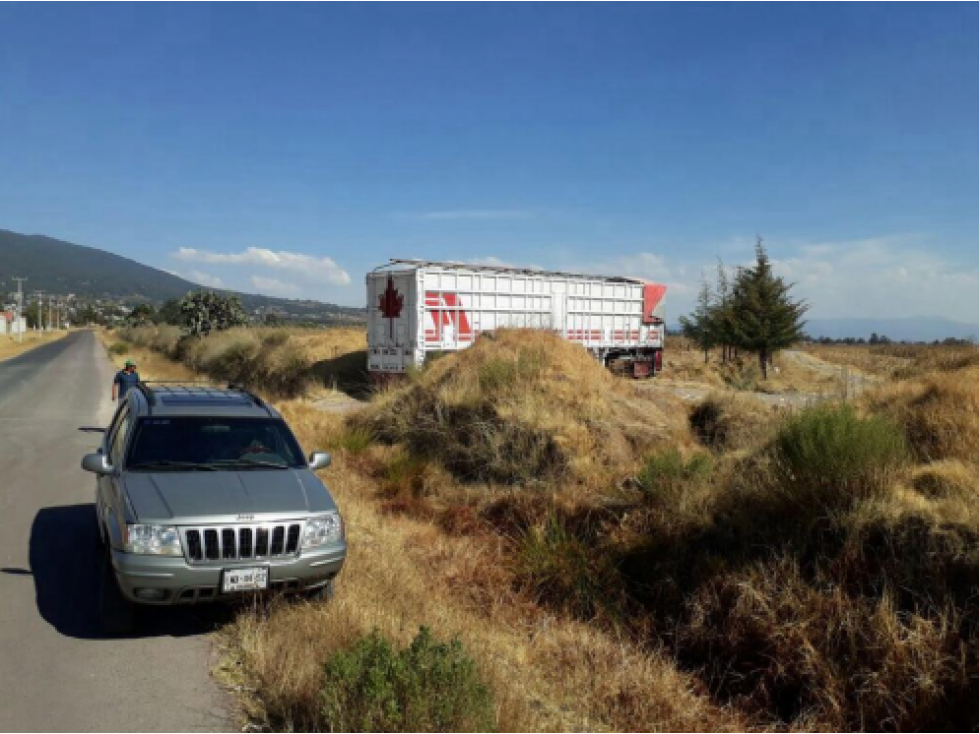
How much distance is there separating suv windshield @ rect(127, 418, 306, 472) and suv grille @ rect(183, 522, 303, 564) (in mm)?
1032

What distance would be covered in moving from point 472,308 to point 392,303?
2.19 m

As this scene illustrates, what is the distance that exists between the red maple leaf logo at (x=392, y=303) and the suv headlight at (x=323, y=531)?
576 inches

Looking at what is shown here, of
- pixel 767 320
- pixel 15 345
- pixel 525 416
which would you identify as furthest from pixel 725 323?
pixel 15 345

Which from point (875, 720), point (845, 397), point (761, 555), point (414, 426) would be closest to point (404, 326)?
point (414, 426)

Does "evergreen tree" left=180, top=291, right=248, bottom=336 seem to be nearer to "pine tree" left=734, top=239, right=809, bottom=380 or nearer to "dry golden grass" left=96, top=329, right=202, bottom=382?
"dry golden grass" left=96, top=329, right=202, bottom=382

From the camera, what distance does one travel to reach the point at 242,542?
5.23m

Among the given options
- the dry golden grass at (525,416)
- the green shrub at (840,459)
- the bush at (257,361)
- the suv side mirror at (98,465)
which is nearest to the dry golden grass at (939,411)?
the green shrub at (840,459)

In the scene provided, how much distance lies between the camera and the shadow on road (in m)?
5.53

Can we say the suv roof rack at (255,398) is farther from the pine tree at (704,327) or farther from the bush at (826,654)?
the pine tree at (704,327)

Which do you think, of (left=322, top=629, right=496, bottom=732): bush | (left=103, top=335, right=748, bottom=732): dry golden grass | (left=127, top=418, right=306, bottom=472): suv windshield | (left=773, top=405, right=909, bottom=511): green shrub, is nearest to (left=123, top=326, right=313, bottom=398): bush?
(left=127, top=418, right=306, bottom=472): suv windshield

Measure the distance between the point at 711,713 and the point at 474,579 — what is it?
280cm

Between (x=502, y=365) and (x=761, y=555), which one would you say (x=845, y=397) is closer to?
(x=761, y=555)

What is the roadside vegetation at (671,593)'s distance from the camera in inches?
178

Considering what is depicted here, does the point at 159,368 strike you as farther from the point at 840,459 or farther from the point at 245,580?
the point at 840,459
